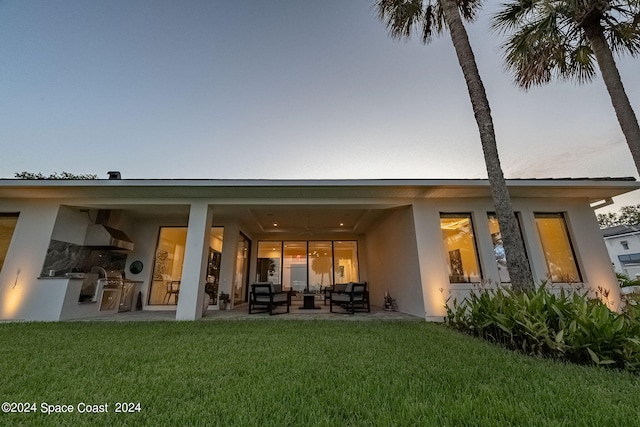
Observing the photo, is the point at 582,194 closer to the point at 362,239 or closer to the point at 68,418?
the point at 362,239

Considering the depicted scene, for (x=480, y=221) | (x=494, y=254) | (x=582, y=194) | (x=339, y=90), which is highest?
(x=339, y=90)

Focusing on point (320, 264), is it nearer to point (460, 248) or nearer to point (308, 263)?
point (308, 263)

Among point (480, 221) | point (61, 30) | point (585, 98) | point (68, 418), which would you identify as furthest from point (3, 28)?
point (585, 98)

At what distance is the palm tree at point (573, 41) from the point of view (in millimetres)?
4727

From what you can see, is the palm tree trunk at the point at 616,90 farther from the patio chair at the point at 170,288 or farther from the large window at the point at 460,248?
the patio chair at the point at 170,288

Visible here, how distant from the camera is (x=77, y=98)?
→ 279 inches

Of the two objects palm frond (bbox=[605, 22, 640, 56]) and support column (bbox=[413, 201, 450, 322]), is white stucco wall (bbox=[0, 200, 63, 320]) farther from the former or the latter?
palm frond (bbox=[605, 22, 640, 56])

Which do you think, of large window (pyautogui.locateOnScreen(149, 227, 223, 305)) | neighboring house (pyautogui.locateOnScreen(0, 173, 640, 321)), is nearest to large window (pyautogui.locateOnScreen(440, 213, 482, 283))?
neighboring house (pyautogui.locateOnScreen(0, 173, 640, 321))

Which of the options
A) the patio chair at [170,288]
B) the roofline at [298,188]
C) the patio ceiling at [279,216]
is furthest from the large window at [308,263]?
the roofline at [298,188]

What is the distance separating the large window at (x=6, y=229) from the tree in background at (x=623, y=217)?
48.8 metres

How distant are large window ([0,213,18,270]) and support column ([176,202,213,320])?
441cm

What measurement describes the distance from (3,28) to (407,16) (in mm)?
9697

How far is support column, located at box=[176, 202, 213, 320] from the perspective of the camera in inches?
223

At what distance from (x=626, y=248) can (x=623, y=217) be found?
59.8ft
